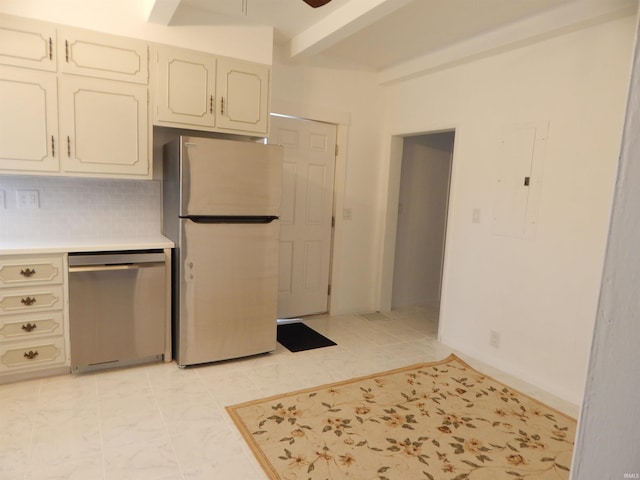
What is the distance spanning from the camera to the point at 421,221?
15.6 ft

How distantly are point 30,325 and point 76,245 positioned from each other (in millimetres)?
560

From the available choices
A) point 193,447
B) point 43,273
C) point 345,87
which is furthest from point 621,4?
point 43,273

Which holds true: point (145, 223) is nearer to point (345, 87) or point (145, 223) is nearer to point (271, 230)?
point (271, 230)

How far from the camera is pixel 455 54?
3.22m

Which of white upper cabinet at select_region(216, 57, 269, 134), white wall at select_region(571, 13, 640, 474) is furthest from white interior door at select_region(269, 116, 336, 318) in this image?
white wall at select_region(571, 13, 640, 474)

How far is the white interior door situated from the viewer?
377cm

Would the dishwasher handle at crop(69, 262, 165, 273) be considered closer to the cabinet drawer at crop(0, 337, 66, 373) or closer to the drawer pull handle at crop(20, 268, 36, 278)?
the drawer pull handle at crop(20, 268, 36, 278)

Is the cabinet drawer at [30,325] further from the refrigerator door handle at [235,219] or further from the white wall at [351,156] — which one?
the white wall at [351,156]

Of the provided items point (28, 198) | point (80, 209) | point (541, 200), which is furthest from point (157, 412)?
point (541, 200)

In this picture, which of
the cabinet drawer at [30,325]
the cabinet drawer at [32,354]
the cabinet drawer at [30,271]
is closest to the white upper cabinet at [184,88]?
the cabinet drawer at [30,271]

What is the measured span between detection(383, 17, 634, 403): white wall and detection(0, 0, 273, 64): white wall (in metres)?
1.66

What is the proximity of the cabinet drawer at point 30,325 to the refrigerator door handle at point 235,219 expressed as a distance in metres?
1.04

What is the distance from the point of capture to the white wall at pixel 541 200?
8.14 feet

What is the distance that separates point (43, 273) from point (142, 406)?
103 cm
